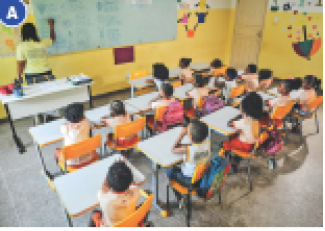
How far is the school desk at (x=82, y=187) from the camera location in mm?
1707

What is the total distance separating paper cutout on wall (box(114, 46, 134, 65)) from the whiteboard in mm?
111

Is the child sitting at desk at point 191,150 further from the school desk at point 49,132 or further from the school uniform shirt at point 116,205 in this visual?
the school desk at point 49,132

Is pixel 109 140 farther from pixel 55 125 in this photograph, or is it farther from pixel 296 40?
pixel 296 40

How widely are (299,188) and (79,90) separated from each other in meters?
3.43

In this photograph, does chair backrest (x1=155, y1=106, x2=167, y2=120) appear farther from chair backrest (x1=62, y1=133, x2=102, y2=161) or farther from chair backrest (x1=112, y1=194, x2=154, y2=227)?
chair backrest (x1=112, y1=194, x2=154, y2=227)

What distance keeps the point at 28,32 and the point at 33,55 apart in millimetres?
350

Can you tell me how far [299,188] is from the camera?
2.85 metres

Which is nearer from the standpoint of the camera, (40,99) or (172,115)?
(172,115)

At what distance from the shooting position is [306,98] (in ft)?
11.7

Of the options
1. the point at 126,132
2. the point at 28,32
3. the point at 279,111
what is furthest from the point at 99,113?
the point at 279,111

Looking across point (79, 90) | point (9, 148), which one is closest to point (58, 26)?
point (79, 90)

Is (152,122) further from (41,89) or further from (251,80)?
(251,80)

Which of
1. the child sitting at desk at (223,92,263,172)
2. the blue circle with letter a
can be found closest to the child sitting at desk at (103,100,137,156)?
the child sitting at desk at (223,92,263,172)

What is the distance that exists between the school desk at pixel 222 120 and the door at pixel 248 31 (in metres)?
4.50
